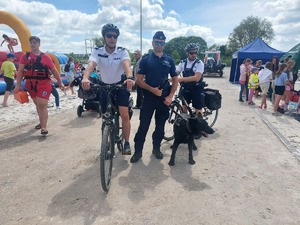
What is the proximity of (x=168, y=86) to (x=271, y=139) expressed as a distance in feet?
10.4

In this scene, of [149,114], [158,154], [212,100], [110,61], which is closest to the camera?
A: [110,61]

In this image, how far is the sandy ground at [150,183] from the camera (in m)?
2.73

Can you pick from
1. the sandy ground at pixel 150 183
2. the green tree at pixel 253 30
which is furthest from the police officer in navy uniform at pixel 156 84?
the green tree at pixel 253 30

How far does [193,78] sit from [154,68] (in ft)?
4.04

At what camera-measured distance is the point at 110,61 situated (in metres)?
3.66

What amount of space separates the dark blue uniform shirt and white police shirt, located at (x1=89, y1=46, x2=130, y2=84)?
33cm

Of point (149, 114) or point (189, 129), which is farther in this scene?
point (149, 114)

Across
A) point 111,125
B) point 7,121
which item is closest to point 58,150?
point 111,125

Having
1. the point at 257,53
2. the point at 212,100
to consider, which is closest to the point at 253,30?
the point at 257,53

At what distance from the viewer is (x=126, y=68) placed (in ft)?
12.0

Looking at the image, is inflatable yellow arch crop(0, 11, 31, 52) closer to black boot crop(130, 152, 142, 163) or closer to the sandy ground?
the sandy ground

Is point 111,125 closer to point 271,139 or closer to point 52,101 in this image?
point 271,139

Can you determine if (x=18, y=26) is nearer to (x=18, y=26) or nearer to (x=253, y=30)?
(x=18, y=26)

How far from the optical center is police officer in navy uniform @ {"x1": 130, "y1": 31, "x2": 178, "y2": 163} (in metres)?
3.73
